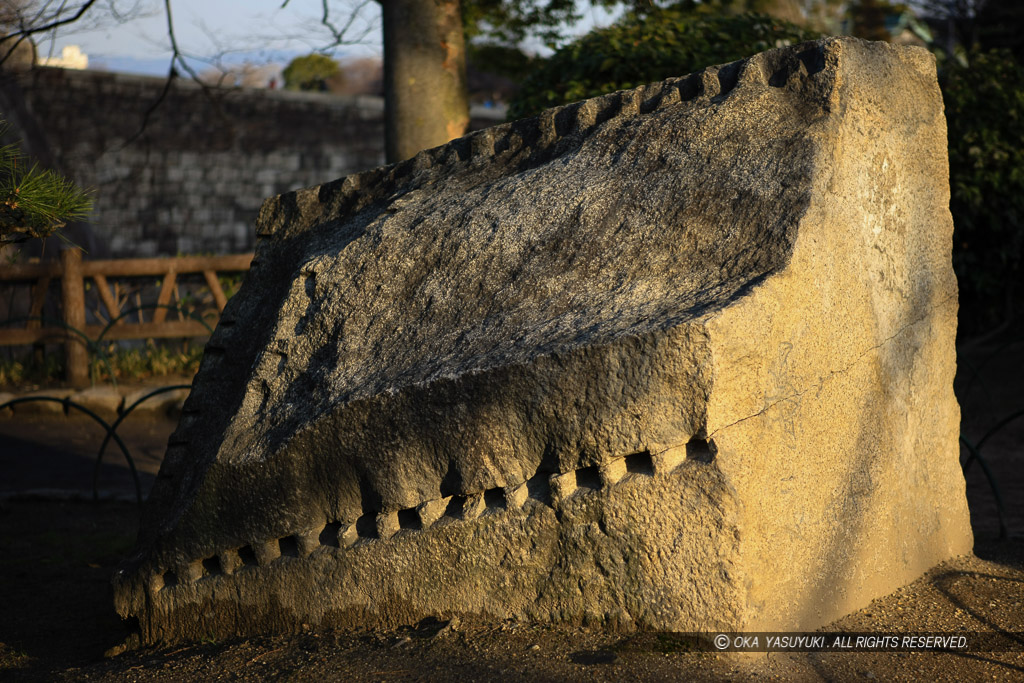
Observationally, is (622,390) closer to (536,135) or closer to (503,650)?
(503,650)

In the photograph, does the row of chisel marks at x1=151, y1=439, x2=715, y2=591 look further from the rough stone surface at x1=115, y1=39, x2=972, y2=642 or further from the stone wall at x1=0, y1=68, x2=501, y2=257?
the stone wall at x1=0, y1=68, x2=501, y2=257

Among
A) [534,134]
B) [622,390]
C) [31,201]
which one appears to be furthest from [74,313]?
[622,390]

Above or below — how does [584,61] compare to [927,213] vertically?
above

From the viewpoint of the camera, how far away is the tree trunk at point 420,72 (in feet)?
18.1

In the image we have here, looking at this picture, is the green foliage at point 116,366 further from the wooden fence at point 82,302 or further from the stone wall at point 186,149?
the stone wall at point 186,149

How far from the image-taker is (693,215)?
2301mm

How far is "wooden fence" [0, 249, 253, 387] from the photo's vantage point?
26.2 feet

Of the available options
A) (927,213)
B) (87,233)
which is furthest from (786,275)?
(87,233)

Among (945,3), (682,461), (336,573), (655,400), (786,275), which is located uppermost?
(945,3)

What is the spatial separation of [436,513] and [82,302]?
22.8 ft

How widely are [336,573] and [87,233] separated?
10686 mm

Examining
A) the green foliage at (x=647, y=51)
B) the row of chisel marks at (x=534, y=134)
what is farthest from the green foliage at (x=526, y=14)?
the row of chisel marks at (x=534, y=134)

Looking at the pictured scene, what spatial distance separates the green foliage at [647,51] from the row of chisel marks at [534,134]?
2547mm

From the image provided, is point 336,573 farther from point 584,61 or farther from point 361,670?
point 584,61
